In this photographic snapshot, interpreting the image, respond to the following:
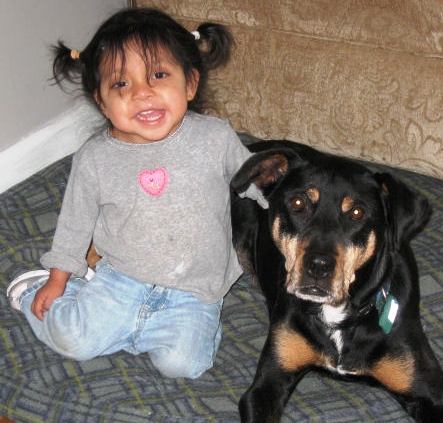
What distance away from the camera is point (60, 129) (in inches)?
163

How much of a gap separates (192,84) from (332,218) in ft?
2.77

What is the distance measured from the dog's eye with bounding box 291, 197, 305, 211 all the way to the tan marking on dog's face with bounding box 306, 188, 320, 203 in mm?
31

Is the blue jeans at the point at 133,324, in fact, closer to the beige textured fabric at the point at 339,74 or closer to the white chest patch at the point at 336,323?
the white chest patch at the point at 336,323

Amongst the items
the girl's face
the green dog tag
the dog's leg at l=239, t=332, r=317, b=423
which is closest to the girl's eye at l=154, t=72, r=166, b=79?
the girl's face

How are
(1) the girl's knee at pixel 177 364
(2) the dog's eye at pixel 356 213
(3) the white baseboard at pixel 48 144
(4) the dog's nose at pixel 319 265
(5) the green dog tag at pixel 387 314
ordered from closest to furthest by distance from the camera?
(4) the dog's nose at pixel 319 265 < (2) the dog's eye at pixel 356 213 < (5) the green dog tag at pixel 387 314 < (1) the girl's knee at pixel 177 364 < (3) the white baseboard at pixel 48 144

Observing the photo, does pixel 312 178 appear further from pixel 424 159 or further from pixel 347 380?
pixel 424 159

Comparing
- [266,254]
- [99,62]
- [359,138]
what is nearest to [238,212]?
[266,254]

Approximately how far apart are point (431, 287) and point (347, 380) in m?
0.71

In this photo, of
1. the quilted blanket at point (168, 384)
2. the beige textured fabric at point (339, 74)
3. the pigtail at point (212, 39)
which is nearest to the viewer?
the quilted blanket at point (168, 384)

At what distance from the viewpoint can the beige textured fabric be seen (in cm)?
366

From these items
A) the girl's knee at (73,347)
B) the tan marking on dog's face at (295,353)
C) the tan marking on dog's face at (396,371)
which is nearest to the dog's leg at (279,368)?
the tan marking on dog's face at (295,353)

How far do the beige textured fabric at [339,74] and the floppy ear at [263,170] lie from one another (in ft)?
4.47

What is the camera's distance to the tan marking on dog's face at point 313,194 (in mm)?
2438

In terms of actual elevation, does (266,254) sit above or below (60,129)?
below
